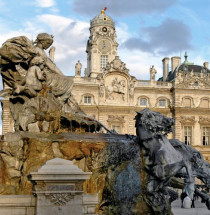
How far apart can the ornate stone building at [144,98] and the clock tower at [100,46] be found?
2.77 feet

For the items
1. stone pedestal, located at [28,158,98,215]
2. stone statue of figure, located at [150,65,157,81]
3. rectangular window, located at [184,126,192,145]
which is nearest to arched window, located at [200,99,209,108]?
rectangular window, located at [184,126,192,145]

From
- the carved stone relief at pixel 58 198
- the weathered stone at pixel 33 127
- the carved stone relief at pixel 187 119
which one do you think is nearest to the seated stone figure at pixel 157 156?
the weathered stone at pixel 33 127

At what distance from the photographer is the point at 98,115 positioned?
1630 inches

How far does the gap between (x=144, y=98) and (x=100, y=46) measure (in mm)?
9411

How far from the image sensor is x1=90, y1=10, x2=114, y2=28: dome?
49.6 meters

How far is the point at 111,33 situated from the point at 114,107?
38.4 ft

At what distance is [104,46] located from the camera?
47.9m

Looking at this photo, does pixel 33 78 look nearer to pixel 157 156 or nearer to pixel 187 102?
pixel 157 156

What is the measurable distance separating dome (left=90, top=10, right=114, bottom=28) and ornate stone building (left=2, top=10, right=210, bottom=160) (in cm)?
678

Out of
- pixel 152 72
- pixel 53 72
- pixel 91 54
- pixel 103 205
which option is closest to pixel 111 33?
pixel 91 54

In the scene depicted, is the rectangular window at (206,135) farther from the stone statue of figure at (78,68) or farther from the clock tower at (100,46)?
the stone statue of figure at (78,68)

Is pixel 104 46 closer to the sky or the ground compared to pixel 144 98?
closer to the sky

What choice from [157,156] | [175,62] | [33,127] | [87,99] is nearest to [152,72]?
[175,62]

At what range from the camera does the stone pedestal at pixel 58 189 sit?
202 inches
